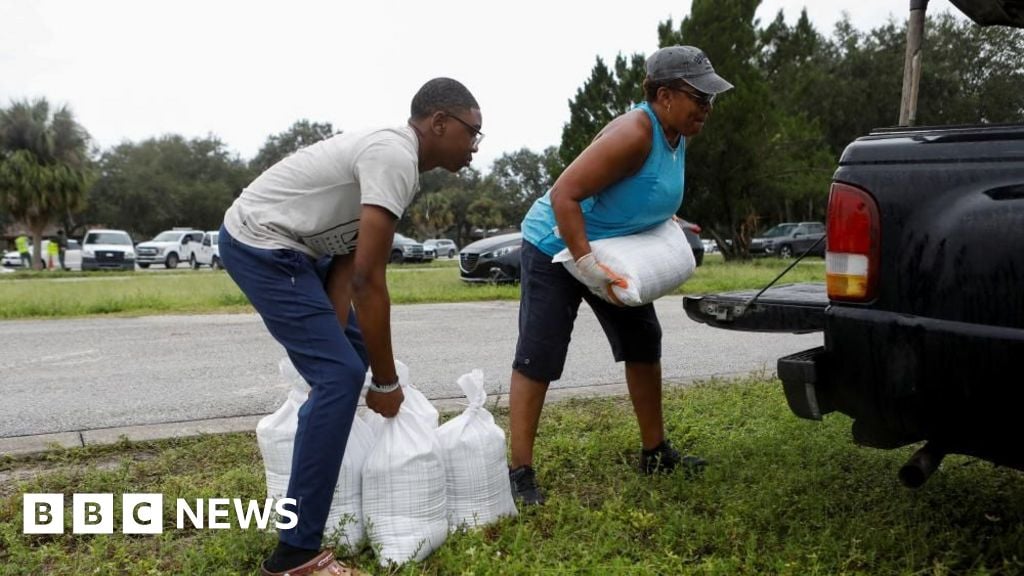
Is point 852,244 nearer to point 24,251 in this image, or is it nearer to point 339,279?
point 339,279

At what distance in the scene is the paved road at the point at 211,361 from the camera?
15.5 feet

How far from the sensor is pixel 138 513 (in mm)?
2842

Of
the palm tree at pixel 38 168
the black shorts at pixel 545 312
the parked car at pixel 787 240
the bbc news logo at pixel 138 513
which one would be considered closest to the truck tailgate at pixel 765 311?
the black shorts at pixel 545 312

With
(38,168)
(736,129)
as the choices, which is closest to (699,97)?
(736,129)

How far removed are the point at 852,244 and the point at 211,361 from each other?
17.4ft

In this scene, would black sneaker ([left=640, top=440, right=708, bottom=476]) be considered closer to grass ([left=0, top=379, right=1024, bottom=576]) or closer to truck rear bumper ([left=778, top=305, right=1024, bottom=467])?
grass ([left=0, top=379, right=1024, bottom=576])

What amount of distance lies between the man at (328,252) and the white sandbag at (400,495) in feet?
0.38

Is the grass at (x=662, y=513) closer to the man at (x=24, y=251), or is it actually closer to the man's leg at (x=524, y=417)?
the man's leg at (x=524, y=417)

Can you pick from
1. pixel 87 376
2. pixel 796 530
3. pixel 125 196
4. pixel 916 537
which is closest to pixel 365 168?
pixel 796 530

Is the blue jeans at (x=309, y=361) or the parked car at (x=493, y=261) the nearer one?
the blue jeans at (x=309, y=361)

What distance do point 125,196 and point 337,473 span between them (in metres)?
56.4

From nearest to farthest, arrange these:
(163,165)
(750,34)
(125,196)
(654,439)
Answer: (654,439) → (750,34) → (125,196) → (163,165)

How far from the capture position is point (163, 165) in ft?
190

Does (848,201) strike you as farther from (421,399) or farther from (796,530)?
(421,399)
